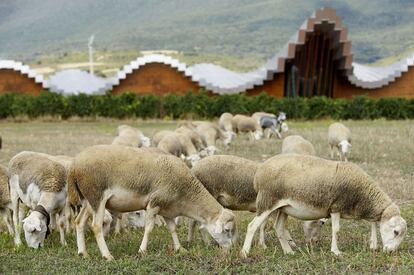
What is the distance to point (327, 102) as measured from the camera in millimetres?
40875

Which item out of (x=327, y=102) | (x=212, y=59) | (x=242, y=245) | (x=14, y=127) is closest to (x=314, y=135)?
(x=327, y=102)

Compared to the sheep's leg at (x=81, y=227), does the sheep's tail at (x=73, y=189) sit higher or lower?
higher

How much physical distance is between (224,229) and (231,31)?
145 m

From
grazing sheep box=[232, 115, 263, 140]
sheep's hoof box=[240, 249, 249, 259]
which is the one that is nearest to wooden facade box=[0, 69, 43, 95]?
grazing sheep box=[232, 115, 263, 140]

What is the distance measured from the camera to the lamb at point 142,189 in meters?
9.88

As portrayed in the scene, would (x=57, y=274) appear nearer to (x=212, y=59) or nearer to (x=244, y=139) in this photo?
(x=244, y=139)

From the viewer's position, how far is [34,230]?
33.9 ft

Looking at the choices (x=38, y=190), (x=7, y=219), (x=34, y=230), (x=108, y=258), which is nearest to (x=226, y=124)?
(x=7, y=219)

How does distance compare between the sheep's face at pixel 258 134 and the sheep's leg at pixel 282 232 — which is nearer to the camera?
the sheep's leg at pixel 282 232

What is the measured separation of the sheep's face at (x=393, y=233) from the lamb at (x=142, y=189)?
75.7 inches

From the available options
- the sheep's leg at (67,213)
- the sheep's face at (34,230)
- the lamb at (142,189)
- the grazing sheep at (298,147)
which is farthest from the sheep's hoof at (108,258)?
the grazing sheep at (298,147)

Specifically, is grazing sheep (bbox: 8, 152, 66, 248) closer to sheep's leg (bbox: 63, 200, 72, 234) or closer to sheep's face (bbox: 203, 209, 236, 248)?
sheep's leg (bbox: 63, 200, 72, 234)

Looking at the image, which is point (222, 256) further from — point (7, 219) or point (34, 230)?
point (7, 219)

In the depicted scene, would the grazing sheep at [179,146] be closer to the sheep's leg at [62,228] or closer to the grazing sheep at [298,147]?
the grazing sheep at [298,147]
